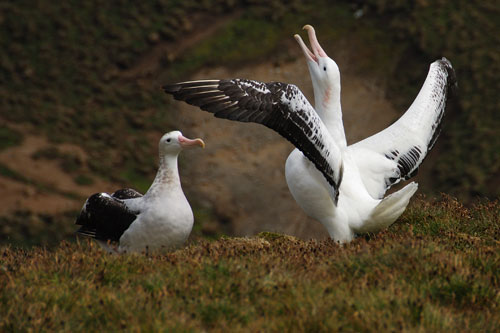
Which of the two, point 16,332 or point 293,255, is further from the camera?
point 293,255

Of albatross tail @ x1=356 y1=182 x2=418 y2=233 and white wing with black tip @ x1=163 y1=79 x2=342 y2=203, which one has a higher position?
white wing with black tip @ x1=163 y1=79 x2=342 y2=203

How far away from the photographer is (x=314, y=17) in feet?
79.7

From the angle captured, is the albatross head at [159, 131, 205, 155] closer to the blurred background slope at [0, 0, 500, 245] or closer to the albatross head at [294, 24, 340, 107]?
the albatross head at [294, 24, 340, 107]

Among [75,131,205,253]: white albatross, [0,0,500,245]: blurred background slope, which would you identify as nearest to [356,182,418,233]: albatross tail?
[75,131,205,253]: white albatross

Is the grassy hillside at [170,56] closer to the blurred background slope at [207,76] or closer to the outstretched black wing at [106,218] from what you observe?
the blurred background slope at [207,76]

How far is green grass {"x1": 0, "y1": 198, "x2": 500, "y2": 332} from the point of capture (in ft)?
14.1

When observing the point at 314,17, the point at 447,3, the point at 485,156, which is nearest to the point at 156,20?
the point at 314,17

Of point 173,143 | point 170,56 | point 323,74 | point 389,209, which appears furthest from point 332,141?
point 170,56

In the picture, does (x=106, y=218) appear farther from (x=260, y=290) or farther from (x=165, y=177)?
(x=260, y=290)

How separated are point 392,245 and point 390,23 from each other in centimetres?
1935

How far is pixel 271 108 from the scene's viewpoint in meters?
6.37

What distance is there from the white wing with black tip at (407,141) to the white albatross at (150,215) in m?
2.17

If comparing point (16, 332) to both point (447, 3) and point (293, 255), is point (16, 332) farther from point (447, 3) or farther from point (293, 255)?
point (447, 3)

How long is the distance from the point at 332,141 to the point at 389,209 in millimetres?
806
